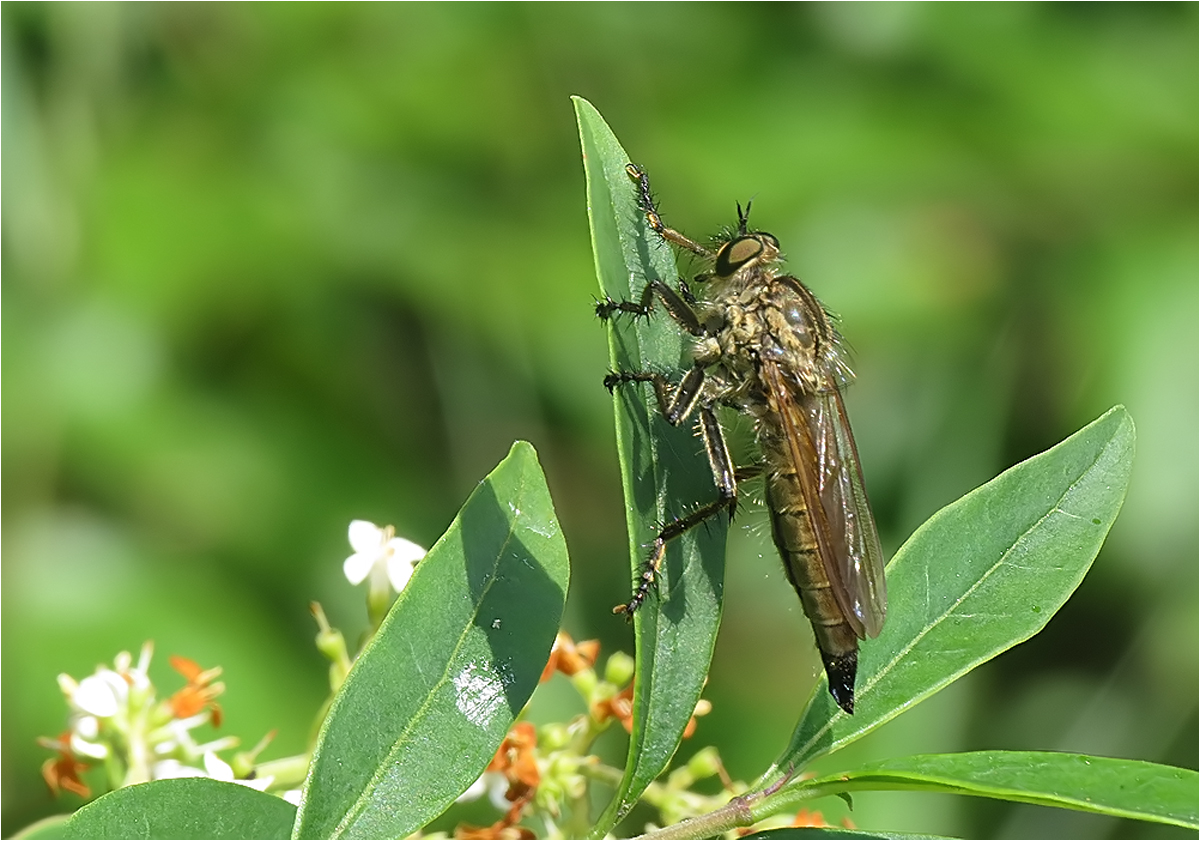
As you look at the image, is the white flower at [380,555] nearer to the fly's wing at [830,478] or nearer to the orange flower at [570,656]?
the orange flower at [570,656]

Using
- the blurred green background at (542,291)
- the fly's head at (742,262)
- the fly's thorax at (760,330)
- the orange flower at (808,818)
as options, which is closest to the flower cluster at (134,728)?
the orange flower at (808,818)

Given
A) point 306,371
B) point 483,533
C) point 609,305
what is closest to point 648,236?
point 609,305

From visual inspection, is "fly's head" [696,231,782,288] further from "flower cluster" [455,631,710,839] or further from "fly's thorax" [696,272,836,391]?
"flower cluster" [455,631,710,839]

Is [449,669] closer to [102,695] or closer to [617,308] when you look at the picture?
[617,308]

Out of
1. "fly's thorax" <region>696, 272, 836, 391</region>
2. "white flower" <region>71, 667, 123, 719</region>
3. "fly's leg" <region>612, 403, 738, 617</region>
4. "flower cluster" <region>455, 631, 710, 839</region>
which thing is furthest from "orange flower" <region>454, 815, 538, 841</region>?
"fly's thorax" <region>696, 272, 836, 391</region>

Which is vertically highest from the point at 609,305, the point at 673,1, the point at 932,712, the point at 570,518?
the point at 673,1

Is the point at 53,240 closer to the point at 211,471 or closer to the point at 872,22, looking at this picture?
the point at 211,471

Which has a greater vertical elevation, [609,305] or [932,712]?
[609,305]
